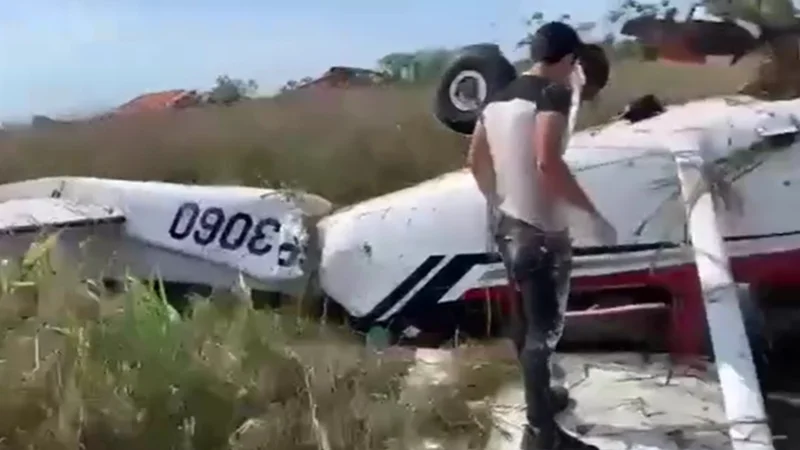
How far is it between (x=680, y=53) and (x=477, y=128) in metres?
0.59

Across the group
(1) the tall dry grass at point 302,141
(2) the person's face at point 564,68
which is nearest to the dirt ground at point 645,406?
(1) the tall dry grass at point 302,141

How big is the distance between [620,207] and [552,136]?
48 centimetres

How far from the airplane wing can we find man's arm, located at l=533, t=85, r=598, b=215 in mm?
1042

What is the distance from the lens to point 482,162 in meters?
2.11

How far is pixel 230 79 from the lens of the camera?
2.54 metres

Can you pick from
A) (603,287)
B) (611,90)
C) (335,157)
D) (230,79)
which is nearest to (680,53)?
(611,90)

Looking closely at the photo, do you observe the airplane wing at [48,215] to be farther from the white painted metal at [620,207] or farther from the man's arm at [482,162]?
the man's arm at [482,162]

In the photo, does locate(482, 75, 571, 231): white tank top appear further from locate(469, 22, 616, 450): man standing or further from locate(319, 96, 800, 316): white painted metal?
locate(319, 96, 800, 316): white painted metal

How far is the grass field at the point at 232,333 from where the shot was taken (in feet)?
6.46

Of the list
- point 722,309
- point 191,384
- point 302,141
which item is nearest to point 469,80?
point 302,141

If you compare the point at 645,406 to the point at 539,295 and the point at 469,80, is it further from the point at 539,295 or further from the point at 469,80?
the point at 469,80

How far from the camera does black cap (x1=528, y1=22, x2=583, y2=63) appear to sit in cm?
202

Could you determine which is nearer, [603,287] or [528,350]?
[528,350]

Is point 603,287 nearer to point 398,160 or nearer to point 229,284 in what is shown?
point 398,160
